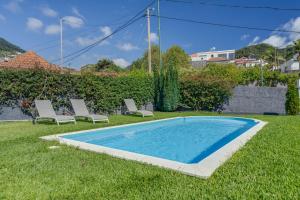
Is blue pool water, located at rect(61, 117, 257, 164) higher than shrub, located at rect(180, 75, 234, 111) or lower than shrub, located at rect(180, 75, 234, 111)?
lower

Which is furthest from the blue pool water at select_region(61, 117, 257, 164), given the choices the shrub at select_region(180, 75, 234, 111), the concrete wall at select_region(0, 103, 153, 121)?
the concrete wall at select_region(0, 103, 153, 121)

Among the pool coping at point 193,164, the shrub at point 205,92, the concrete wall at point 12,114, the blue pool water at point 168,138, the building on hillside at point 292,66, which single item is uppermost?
the building on hillside at point 292,66

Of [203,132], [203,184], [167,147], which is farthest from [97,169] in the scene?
[203,132]

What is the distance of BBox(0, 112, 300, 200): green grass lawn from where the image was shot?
3.65 metres

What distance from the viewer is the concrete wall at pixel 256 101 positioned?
61.1 ft

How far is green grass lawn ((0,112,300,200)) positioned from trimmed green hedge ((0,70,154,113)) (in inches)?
274

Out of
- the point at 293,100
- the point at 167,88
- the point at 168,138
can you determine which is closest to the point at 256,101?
the point at 293,100

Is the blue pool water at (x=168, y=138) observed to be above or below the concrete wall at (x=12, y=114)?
below

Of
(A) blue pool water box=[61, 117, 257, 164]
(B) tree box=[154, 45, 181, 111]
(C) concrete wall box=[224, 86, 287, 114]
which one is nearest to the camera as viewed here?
(A) blue pool water box=[61, 117, 257, 164]

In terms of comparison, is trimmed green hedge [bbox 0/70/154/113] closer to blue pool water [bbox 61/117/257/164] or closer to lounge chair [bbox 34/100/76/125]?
lounge chair [bbox 34/100/76/125]

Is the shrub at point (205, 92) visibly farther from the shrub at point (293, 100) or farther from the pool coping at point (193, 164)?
the pool coping at point (193, 164)

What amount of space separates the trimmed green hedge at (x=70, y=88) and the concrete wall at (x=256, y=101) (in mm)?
6247

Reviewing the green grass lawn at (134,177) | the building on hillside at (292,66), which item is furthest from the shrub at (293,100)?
the building on hillside at (292,66)

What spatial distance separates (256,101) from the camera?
1881 centimetres
